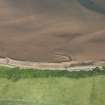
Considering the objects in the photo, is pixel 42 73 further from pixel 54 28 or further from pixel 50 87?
pixel 54 28

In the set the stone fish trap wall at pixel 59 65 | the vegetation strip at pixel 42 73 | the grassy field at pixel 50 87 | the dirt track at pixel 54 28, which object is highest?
the dirt track at pixel 54 28

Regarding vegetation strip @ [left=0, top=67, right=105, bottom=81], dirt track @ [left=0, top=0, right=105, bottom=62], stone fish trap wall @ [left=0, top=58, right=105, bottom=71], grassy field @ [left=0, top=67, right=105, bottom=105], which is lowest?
grassy field @ [left=0, top=67, right=105, bottom=105]

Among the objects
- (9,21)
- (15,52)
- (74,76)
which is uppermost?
(9,21)

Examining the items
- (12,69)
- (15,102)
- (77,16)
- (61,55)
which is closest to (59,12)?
(77,16)

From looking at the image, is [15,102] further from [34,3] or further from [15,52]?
[34,3]

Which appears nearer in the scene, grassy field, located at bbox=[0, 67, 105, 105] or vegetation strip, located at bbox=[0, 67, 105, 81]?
grassy field, located at bbox=[0, 67, 105, 105]
